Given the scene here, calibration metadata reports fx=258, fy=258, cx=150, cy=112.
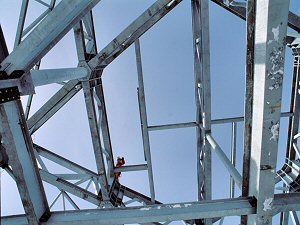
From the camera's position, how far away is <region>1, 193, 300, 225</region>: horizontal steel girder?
2746mm

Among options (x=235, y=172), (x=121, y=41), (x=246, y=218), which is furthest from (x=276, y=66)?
(x=121, y=41)

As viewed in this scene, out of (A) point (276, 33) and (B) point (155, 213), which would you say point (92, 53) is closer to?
(B) point (155, 213)

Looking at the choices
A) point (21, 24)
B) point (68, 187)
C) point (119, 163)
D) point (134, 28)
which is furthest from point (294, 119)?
point (21, 24)

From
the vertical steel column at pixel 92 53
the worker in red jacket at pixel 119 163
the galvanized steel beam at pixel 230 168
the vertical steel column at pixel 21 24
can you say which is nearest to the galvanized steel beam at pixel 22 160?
the vertical steel column at pixel 21 24

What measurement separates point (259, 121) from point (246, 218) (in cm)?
122

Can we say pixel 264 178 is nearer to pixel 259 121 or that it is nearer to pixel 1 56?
pixel 259 121

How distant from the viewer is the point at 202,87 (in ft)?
21.5

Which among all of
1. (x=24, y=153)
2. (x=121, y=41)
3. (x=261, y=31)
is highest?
(x=121, y=41)

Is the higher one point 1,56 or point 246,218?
point 1,56

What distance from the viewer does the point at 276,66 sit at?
232cm

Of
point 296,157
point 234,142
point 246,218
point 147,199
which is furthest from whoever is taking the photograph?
point 147,199

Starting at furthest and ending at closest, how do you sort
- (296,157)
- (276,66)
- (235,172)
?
(296,157), (235,172), (276,66)

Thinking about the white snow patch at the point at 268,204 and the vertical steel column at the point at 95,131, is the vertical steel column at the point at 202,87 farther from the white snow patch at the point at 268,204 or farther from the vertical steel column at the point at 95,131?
the white snow patch at the point at 268,204

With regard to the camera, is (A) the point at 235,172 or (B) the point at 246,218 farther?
(A) the point at 235,172
